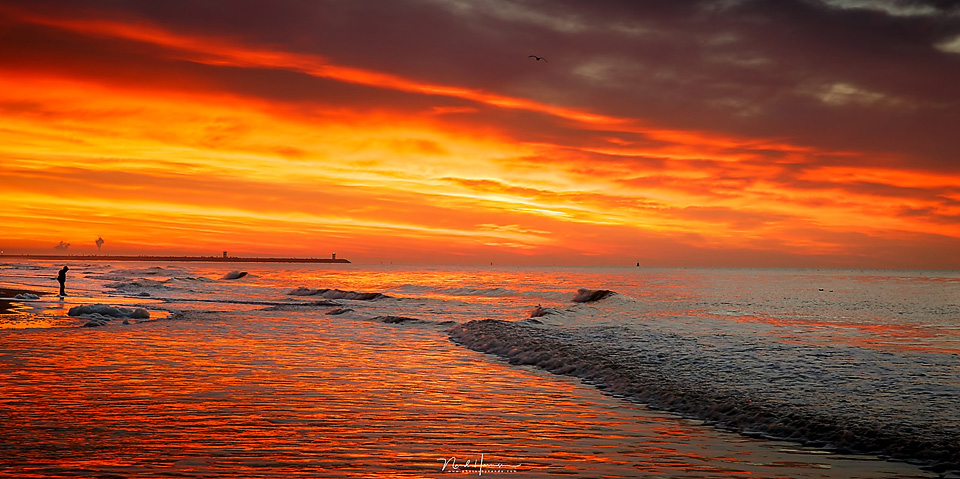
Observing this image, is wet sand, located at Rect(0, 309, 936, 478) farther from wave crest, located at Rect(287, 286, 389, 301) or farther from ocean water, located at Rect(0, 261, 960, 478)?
wave crest, located at Rect(287, 286, 389, 301)

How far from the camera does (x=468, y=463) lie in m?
8.28

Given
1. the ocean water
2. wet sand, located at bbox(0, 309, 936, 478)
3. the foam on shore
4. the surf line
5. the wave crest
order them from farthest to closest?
the wave crest
the foam on shore
the ocean water
wet sand, located at bbox(0, 309, 936, 478)
the surf line

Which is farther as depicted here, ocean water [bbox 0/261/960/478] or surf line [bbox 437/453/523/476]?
ocean water [bbox 0/261/960/478]

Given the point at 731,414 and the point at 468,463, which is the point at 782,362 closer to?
the point at 731,414

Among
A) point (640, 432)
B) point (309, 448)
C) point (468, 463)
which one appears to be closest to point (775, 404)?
point (640, 432)

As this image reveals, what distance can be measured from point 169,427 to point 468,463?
476 cm

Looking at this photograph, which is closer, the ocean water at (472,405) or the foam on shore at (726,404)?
the ocean water at (472,405)

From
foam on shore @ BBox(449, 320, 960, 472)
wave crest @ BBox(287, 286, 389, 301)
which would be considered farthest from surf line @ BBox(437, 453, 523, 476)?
wave crest @ BBox(287, 286, 389, 301)

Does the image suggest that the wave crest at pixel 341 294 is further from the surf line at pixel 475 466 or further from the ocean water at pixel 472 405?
the surf line at pixel 475 466

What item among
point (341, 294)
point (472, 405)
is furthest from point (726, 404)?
point (341, 294)

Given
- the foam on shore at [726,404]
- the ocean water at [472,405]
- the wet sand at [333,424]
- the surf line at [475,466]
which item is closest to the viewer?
the surf line at [475,466]

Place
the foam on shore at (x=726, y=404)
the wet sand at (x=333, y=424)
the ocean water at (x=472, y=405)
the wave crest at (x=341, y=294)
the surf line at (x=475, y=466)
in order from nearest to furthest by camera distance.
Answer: the surf line at (x=475, y=466) < the wet sand at (x=333, y=424) < the ocean water at (x=472, y=405) < the foam on shore at (x=726, y=404) < the wave crest at (x=341, y=294)

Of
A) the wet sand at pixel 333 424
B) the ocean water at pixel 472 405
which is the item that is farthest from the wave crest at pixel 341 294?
Answer: the wet sand at pixel 333 424

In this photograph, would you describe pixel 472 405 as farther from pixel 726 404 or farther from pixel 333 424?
pixel 726 404
